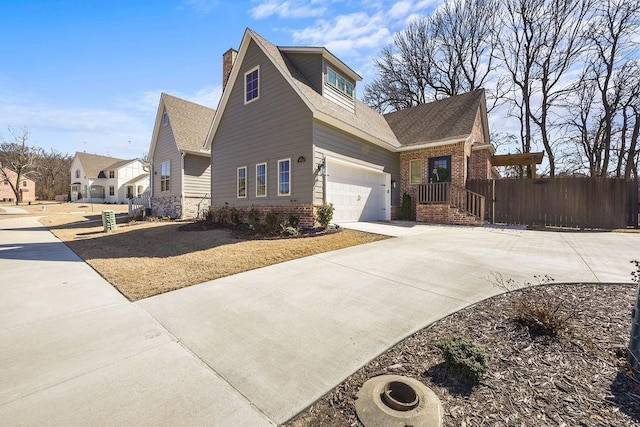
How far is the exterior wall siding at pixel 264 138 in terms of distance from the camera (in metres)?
10.2

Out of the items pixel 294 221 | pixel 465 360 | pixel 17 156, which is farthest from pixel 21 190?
pixel 465 360

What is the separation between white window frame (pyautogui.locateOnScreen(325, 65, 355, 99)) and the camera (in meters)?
11.6

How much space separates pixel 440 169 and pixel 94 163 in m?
48.6

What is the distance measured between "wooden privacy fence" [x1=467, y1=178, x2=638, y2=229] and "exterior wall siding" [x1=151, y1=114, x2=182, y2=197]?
16.6 meters

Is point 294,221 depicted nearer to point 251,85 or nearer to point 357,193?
point 357,193

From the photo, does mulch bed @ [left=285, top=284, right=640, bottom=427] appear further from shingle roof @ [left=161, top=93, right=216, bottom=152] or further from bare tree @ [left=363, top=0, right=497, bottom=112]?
bare tree @ [left=363, top=0, right=497, bottom=112]

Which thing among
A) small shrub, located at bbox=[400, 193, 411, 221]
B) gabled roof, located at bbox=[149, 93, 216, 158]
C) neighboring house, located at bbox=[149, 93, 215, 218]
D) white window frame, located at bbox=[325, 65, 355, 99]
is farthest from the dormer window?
neighboring house, located at bbox=[149, 93, 215, 218]

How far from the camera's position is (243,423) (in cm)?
188

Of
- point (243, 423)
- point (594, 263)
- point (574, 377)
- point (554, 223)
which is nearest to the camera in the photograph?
point (243, 423)

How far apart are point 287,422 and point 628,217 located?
15769 millimetres

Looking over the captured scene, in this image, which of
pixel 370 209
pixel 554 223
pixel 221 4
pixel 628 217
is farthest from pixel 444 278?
pixel 628 217

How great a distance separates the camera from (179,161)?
1678cm

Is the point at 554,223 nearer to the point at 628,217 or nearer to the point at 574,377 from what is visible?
the point at 628,217

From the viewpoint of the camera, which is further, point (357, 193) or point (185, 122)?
point (185, 122)
